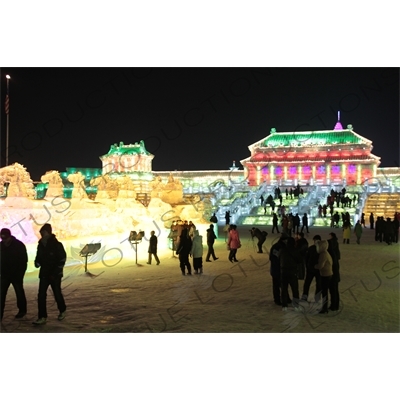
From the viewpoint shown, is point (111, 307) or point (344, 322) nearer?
point (344, 322)

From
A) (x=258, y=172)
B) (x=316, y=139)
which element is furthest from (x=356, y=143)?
(x=258, y=172)

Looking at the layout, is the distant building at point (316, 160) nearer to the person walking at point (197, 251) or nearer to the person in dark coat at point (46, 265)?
the person walking at point (197, 251)

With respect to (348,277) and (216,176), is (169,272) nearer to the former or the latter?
(348,277)

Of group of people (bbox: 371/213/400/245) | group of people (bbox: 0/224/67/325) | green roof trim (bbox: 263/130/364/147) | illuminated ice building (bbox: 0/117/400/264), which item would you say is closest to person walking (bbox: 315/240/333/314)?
group of people (bbox: 0/224/67/325)

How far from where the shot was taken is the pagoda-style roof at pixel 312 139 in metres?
58.5

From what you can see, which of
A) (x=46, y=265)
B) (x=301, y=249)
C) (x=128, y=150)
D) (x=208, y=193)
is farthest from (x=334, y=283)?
(x=128, y=150)

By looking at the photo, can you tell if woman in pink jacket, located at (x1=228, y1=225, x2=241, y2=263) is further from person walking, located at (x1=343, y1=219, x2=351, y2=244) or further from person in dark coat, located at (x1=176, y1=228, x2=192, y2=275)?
person walking, located at (x1=343, y1=219, x2=351, y2=244)

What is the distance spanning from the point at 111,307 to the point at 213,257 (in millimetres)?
5945

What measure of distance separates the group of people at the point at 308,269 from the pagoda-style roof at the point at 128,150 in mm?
64084

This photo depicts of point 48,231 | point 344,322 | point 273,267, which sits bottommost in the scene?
point 344,322

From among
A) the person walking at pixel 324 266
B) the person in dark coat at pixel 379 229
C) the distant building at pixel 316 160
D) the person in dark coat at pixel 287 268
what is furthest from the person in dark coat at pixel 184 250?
the distant building at pixel 316 160

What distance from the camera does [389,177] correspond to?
55281mm

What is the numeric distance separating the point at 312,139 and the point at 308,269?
2179 inches

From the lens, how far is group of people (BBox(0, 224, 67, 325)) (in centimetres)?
666
